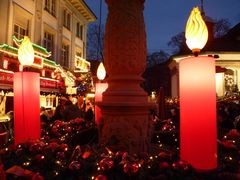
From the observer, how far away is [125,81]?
12.7ft

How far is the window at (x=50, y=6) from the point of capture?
62.8ft

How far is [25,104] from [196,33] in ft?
7.71

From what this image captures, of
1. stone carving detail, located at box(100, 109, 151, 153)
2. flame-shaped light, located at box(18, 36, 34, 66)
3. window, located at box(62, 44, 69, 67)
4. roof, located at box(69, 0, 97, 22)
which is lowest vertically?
stone carving detail, located at box(100, 109, 151, 153)

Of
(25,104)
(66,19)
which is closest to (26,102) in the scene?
(25,104)

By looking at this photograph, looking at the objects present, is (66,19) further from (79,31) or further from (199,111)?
(199,111)

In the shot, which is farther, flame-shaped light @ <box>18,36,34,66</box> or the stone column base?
flame-shaped light @ <box>18,36,34,66</box>

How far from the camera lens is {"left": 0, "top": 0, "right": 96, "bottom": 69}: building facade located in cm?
1450

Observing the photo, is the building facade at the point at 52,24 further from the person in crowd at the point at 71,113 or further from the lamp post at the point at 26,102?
the lamp post at the point at 26,102

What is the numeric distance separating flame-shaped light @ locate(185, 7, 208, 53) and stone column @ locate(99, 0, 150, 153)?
0.99 metres

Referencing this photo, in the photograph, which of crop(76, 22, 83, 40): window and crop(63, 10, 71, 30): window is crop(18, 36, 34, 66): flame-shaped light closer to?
crop(63, 10, 71, 30): window

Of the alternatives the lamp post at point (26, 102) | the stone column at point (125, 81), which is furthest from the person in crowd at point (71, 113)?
the stone column at point (125, 81)

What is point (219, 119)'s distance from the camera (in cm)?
688

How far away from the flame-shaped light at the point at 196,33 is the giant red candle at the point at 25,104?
214cm

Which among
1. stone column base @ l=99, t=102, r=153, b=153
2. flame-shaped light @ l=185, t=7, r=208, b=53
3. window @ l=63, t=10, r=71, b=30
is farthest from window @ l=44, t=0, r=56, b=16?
flame-shaped light @ l=185, t=7, r=208, b=53
